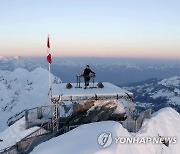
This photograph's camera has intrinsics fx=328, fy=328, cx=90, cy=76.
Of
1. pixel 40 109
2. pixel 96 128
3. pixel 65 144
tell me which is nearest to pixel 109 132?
pixel 96 128

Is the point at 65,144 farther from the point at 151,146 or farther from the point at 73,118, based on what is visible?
the point at 73,118

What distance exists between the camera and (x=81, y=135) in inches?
871

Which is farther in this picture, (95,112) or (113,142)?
Answer: (95,112)

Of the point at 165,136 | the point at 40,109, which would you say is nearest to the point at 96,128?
the point at 165,136

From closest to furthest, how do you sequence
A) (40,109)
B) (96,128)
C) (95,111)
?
(96,128)
(95,111)
(40,109)

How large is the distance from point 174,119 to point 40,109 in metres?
14.6

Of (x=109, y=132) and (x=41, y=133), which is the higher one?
(x=109, y=132)

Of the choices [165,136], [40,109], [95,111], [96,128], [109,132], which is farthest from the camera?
[40,109]

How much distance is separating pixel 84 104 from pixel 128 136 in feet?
32.3

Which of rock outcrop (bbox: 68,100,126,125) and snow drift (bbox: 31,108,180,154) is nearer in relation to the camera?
snow drift (bbox: 31,108,180,154)

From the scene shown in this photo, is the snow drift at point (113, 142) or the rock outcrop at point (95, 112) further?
the rock outcrop at point (95, 112)

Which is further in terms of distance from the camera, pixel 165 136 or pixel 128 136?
pixel 165 136

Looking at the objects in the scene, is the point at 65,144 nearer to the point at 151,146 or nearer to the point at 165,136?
the point at 151,146

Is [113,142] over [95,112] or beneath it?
over
